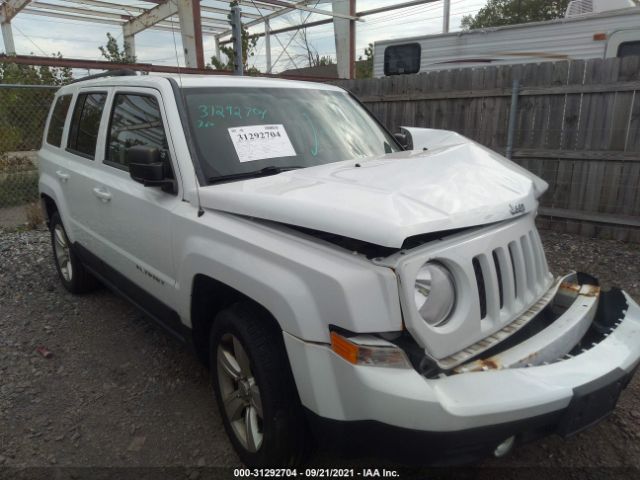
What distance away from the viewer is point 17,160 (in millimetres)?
8164

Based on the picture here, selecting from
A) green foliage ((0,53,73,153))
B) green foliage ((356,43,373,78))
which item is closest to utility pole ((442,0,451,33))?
green foliage ((356,43,373,78))

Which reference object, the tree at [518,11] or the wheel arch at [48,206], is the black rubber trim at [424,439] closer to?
the wheel arch at [48,206]

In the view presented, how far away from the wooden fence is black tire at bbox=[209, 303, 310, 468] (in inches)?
203

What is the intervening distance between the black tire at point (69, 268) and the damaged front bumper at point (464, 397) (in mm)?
3192

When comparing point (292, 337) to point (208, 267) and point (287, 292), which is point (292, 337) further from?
point (208, 267)

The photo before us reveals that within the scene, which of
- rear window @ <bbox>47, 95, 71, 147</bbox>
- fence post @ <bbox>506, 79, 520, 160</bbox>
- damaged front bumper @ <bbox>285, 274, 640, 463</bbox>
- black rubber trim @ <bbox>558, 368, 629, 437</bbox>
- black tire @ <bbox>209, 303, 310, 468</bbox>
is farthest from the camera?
fence post @ <bbox>506, 79, 520, 160</bbox>

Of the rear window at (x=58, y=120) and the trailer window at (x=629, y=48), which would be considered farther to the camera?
the trailer window at (x=629, y=48)

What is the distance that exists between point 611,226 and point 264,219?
17.1 ft

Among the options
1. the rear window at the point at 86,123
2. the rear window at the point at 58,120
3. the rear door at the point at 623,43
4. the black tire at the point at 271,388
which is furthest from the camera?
the rear door at the point at 623,43

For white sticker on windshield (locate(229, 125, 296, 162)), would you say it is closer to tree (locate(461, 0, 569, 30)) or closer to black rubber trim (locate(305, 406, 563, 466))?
black rubber trim (locate(305, 406, 563, 466))

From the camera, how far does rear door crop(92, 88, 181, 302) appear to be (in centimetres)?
264

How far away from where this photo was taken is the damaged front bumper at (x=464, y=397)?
1.63m

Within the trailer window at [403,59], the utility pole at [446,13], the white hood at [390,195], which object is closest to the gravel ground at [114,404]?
the white hood at [390,195]

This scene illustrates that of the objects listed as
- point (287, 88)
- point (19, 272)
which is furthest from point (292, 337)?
point (19, 272)
